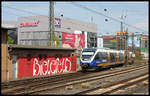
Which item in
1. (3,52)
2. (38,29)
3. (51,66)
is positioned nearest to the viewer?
(3,52)

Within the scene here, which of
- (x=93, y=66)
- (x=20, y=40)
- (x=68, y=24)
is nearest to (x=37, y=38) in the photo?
(x=20, y=40)

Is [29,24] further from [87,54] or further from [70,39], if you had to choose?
[87,54]

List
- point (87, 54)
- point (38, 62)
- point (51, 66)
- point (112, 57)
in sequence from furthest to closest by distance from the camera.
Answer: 1. point (112, 57)
2. point (87, 54)
3. point (51, 66)
4. point (38, 62)

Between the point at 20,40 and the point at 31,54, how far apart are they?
2384 inches

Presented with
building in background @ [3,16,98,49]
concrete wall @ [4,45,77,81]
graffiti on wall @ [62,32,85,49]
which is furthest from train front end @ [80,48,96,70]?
building in background @ [3,16,98,49]

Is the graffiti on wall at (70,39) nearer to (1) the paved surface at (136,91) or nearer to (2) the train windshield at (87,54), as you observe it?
(2) the train windshield at (87,54)

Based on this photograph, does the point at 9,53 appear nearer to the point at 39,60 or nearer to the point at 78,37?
the point at 39,60

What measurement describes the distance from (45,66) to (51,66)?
1135 millimetres

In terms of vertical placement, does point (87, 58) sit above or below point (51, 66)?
above

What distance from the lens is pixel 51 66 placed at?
85.7 ft

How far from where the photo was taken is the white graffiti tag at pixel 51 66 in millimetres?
23828

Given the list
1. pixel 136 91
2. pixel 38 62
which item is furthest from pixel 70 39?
pixel 136 91

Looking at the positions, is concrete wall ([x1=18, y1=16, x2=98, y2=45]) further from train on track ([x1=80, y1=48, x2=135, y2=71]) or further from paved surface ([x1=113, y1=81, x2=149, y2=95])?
paved surface ([x1=113, y1=81, x2=149, y2=95])

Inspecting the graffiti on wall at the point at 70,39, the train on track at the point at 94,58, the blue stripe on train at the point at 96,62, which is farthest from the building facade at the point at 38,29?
the blue stripe on train at the point at 96,62
